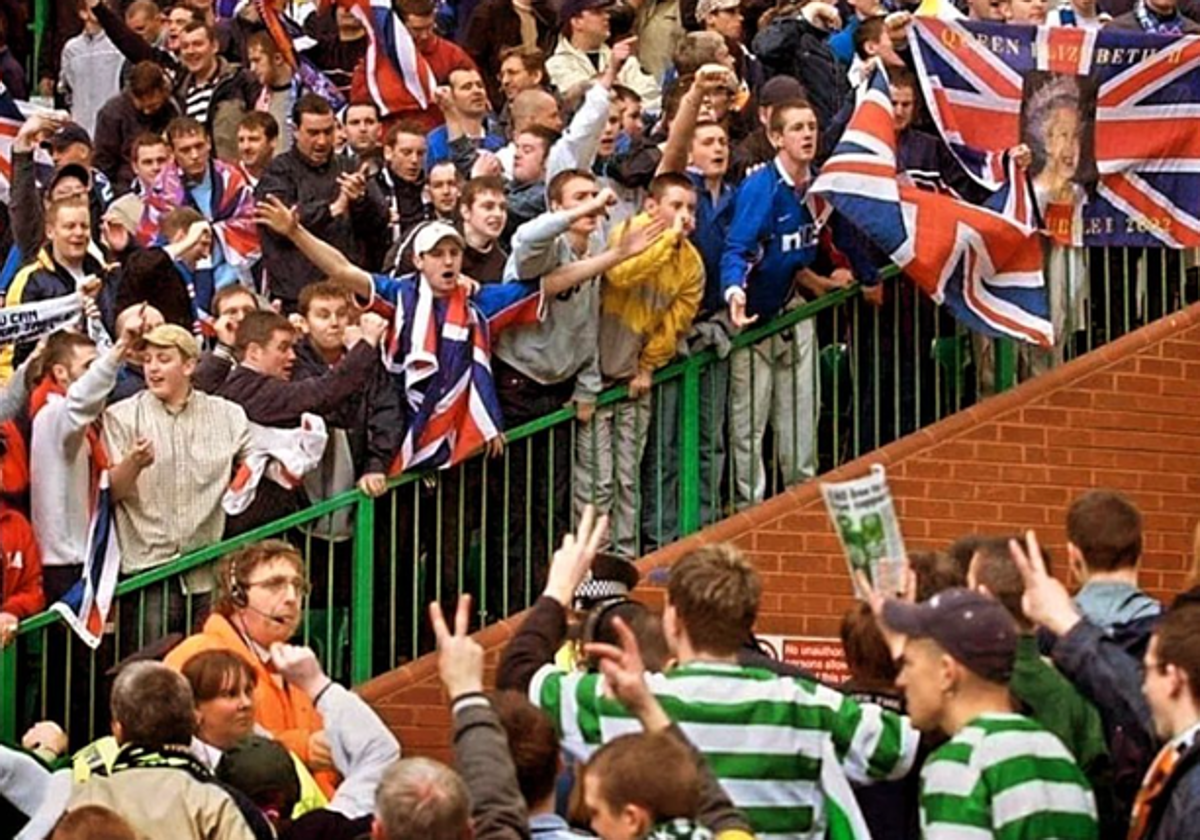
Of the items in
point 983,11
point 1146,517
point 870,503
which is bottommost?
point 1146,517

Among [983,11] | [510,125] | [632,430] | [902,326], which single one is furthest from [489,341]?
[983,11]

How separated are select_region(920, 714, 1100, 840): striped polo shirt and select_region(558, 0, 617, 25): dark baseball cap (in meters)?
11.4

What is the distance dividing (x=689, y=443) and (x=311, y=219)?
8.58 feet

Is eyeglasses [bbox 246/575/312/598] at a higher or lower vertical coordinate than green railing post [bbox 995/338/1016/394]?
lower

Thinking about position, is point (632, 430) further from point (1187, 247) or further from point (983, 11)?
point (983, 11)

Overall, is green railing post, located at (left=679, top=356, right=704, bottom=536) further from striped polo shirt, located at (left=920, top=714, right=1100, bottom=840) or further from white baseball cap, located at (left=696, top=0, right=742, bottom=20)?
striped polo shirt, located at (left=920, top=714, right=1100, bottom=840)

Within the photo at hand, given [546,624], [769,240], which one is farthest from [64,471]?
[546,624]

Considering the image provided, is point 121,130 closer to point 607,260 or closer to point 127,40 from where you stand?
point 127,40

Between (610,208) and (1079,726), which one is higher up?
(610,208)

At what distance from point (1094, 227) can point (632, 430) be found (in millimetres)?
2589

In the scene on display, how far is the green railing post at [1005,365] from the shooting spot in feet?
53.3

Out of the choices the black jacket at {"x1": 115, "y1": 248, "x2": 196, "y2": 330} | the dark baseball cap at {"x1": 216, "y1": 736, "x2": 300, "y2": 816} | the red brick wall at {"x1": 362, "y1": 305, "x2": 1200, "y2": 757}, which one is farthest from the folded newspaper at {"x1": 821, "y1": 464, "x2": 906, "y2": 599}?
the black jacket at {"x1": 115, "y1": 248, "x2": 196, "y2": 330}

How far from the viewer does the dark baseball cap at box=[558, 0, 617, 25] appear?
19.8 meters

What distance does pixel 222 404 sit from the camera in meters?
14.1
